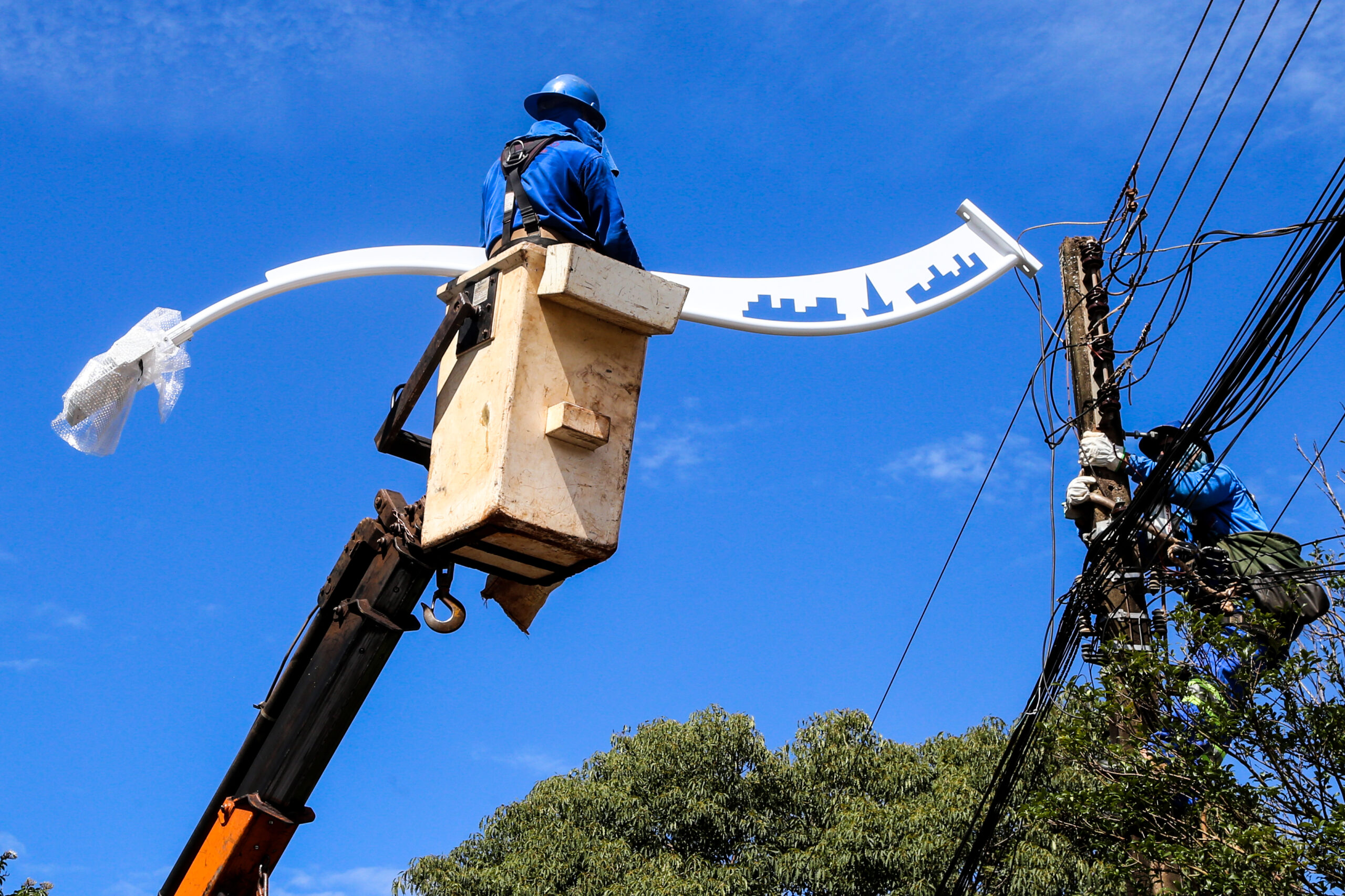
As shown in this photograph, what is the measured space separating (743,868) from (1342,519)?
9.12m

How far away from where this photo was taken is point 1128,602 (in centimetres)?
752

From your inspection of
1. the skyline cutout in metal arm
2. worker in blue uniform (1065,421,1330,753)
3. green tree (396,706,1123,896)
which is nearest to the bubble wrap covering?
the skyline cutout in metal arm

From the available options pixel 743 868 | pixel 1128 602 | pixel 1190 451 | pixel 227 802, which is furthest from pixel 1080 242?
pixel 743 868

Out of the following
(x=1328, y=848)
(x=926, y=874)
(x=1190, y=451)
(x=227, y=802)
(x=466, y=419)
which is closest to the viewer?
(x=466, y=419)

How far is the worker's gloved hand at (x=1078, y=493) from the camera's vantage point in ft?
25.8

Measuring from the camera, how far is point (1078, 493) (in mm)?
7867

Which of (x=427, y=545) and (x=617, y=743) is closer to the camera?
(x=427, y=545)

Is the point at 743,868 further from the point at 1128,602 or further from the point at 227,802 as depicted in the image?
the point at 227,802

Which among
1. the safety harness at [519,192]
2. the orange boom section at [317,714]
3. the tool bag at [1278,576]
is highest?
the tool bag at [1278,576]

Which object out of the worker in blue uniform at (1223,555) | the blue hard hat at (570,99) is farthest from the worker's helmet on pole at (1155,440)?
the blue hard hat at (570,99)

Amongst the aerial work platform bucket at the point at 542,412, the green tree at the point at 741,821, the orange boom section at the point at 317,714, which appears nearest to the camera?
the aerial work platform bucket at the point at 542,412

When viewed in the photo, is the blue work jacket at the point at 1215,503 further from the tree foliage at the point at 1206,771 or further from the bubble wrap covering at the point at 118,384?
the bubble wrap covering at the point at 118,384

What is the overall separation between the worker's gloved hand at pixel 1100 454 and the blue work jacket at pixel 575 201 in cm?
350

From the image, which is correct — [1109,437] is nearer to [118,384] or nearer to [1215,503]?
[1215,503]
